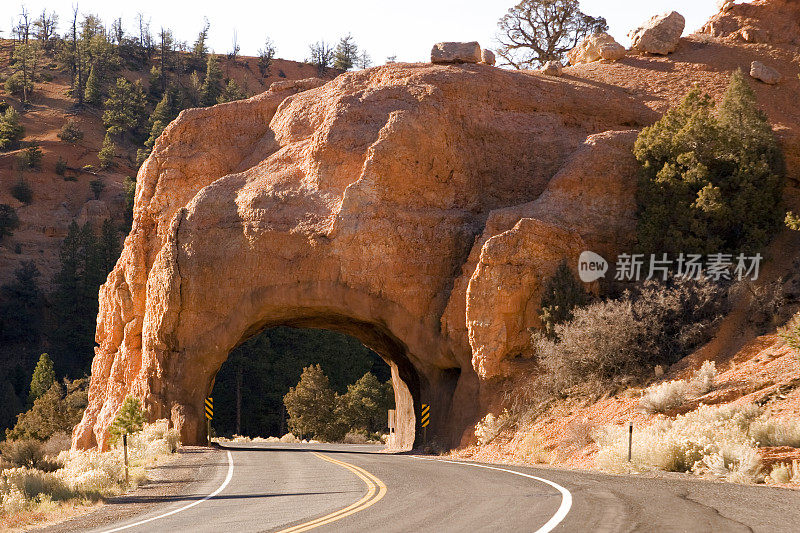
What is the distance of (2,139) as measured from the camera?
286ft

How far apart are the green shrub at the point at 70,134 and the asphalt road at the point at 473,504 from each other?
79988mm

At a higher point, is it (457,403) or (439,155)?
(439,155)

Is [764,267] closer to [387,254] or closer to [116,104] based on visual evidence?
[387,254]

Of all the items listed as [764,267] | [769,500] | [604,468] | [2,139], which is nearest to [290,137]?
[764,267]

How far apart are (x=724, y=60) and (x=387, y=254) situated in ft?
62.0

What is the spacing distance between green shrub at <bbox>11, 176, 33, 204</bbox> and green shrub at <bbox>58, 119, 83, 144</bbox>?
9.50m

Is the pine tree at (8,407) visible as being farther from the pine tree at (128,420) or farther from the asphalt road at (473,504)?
the asphalt road at (473,504)

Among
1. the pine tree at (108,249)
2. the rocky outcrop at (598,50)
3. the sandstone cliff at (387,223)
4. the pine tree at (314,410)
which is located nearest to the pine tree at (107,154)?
the pine tree at (108,249)

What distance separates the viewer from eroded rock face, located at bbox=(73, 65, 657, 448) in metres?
30.9

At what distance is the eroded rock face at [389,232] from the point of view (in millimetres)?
30906

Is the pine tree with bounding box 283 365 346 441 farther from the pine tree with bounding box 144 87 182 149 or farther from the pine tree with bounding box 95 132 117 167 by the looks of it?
the pine tree with bounding box 95 132 117 167

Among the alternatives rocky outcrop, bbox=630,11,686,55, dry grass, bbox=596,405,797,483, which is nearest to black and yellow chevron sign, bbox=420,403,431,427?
dry grass, bbox=596,405,797,483

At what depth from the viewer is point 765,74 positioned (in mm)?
38062

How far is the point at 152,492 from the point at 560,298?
1544cm
